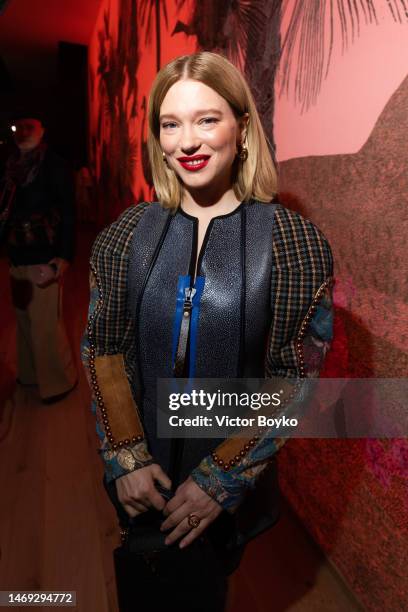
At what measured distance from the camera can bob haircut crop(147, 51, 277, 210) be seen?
857 millimetres

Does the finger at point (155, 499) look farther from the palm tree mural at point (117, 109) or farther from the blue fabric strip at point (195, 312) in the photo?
the palm tree mural at point (117, 109)

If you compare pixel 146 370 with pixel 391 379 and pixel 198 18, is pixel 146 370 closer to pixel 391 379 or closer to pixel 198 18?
pixel 391 379

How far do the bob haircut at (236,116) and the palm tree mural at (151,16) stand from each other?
2331 millimetres

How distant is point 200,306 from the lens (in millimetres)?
889

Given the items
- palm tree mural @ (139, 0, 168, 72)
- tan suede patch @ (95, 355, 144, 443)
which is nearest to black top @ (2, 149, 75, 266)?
palm tree mural @ (139, 0, 168, 72)

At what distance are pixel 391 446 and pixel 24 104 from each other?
267 cm

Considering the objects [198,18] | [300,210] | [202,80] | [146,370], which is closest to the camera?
[202,80]

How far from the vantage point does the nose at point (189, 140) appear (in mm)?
852

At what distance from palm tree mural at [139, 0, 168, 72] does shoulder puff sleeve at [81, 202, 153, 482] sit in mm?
2487

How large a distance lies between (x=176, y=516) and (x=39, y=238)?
1990mm

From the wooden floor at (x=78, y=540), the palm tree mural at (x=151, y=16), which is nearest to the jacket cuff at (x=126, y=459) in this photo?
the wooden floor at (x=78, y=540)

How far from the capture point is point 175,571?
94 centimetres

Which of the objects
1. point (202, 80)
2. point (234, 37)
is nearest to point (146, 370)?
point (202, 80)

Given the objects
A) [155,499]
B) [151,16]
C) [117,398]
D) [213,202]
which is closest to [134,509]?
[155,499]
